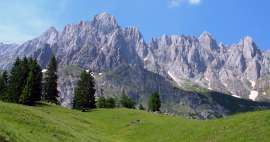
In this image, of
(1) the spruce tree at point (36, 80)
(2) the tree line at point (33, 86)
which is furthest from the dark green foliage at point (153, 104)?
(1) the spruce tree at point (36, 80)

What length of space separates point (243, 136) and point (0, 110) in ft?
90.8

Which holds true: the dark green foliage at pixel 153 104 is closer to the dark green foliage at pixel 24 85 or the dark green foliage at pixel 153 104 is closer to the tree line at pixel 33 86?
the tree line at pixel 33 86

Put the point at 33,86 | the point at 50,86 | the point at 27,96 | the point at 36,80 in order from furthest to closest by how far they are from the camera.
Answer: the point at 50,86 < the point at 36,80 < the point at 33,86 < the point at 27,96

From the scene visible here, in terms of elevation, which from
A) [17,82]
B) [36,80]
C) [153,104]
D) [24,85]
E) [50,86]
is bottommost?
[153,104]

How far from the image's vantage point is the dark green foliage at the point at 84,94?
127562 mm

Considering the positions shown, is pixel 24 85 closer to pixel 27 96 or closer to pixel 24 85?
pixel 24 85

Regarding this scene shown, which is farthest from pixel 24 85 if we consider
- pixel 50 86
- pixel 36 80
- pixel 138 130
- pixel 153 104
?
pixel 153 104

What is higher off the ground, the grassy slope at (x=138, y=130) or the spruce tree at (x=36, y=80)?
the spruce tree at (x=36, y=80)

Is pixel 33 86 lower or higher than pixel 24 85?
lower

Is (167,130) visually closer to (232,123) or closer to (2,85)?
(232,123)

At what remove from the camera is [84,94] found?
423ft

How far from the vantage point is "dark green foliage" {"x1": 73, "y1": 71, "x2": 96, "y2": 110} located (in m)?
128

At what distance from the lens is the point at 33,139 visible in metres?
35.8

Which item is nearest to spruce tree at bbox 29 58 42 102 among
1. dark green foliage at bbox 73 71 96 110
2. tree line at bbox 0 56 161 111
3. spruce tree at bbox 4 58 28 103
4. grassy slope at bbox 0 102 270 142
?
tree line at bbox 0 56 161 111
